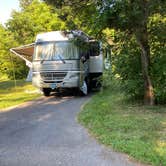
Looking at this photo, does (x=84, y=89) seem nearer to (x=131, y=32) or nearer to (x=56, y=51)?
(x=56, y=51)

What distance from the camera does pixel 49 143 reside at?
7918 mm

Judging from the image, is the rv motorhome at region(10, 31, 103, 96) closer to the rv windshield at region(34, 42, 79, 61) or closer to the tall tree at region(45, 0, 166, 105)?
the rv windshield at region(34, 42, 79, 61)

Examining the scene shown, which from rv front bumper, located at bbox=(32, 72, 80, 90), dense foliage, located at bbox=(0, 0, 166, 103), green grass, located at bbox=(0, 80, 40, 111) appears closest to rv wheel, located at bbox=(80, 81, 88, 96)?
rv front bumper, located at bbox=(32, 72, 80, 90)

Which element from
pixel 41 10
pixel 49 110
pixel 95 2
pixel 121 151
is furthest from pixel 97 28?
pixel 41 10

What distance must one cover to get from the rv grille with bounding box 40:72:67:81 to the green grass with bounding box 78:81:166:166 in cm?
444

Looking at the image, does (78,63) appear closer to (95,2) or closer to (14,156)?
(95,2)

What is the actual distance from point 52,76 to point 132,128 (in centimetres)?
A: 882

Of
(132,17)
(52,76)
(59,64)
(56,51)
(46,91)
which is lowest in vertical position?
(46,91)

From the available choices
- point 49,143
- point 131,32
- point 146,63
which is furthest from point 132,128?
point 131,32

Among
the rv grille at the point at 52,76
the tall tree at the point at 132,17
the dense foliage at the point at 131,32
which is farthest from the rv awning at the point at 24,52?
the tall tree at the point at 132,17

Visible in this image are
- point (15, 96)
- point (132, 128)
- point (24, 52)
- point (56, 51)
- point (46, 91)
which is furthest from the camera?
point (24, 52)

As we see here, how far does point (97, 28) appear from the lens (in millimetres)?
11430

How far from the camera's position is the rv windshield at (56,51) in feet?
56.0

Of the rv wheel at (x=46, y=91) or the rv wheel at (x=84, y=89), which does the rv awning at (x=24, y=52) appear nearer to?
the rv wheel at (x=46, y=91)
